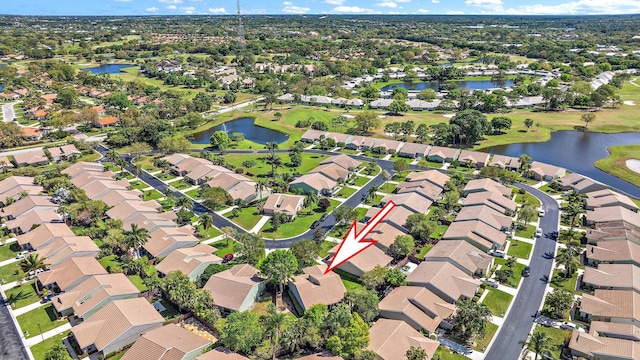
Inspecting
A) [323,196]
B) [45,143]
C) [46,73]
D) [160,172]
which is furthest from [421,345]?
[46,73]

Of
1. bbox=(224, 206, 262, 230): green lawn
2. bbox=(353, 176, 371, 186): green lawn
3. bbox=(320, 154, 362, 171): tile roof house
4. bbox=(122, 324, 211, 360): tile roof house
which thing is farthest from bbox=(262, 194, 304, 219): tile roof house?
bbox=(122, 324, 211, 360): tile roof house

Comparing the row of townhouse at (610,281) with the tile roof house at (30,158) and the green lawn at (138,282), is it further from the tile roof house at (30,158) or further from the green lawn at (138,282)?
the tile roof house at (30,158)

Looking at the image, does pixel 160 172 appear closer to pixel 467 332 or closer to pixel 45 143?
pixel 45 143

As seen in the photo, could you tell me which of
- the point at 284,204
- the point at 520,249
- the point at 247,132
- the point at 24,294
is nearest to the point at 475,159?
the point at 520,249

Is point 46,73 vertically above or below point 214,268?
above

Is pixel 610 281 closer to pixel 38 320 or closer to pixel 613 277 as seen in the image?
pixel 613 277

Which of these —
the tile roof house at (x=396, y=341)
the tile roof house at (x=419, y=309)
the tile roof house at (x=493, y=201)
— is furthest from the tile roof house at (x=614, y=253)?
the tile roof house at (x=396, y=341)
